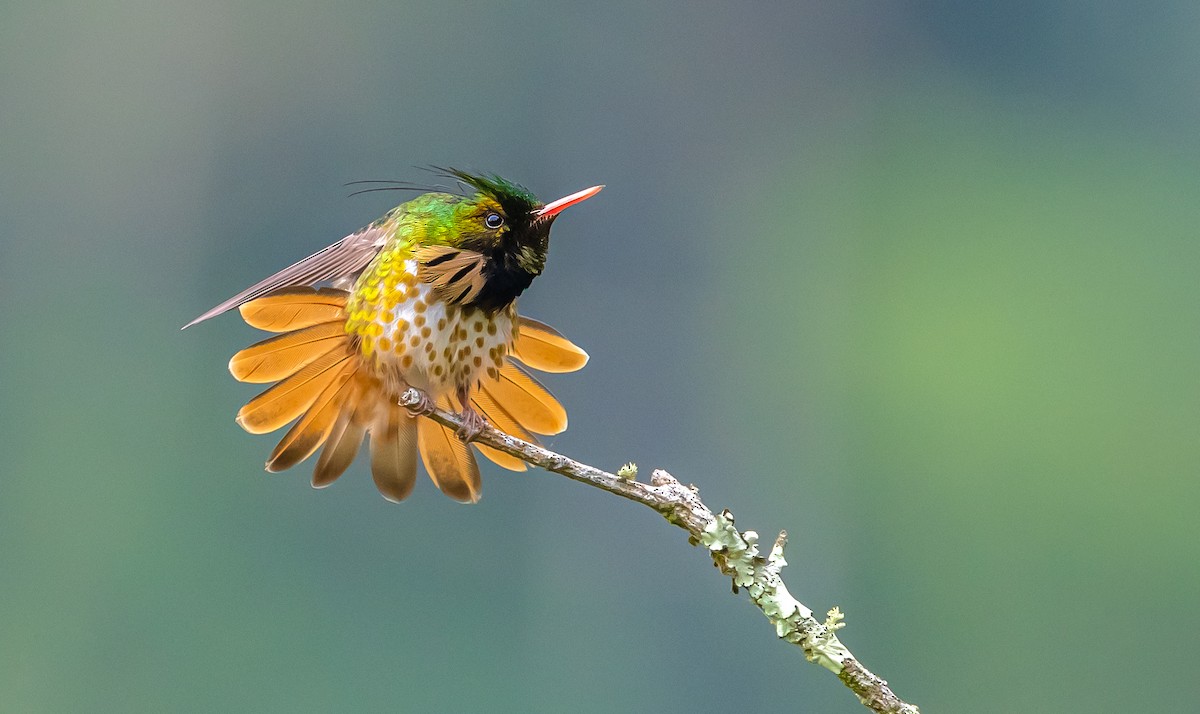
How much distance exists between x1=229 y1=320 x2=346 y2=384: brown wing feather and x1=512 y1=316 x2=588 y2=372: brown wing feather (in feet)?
0.70

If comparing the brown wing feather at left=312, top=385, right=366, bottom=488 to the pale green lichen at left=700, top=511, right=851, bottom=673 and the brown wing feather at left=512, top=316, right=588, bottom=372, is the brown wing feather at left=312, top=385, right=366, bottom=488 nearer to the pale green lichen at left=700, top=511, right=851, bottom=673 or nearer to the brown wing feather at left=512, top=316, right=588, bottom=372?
the brown wing feather at left=512, top=316, right=588, bottom=372

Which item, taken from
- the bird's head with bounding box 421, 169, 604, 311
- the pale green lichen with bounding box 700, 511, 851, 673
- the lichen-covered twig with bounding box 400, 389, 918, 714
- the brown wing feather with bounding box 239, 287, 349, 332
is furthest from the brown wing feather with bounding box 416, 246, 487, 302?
the pale green lichen with bounding box 700, 511, 851, 673

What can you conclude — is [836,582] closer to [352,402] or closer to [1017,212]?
[1017,212]

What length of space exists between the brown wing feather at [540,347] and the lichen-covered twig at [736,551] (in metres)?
0.44

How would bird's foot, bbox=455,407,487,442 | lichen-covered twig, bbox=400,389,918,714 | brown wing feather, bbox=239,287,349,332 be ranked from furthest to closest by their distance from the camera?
1. brown wing feather, bbox=239,287,349,332
2. bird's foot, bbox=455,407,487,442
3. lichen-covered twig, bbox=400,389,918,714

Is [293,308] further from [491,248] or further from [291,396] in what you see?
[491,248]

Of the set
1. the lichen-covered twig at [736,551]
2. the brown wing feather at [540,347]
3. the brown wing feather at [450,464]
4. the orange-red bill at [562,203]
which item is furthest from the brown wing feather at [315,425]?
the lichen-covered twig at [736,551]

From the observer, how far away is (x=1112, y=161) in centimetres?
368

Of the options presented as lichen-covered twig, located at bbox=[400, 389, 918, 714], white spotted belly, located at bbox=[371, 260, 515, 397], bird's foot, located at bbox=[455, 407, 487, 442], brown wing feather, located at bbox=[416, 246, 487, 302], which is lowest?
lichen-covered twig, located at bbox=[400, 389, 918, 714]

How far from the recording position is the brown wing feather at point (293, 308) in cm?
133

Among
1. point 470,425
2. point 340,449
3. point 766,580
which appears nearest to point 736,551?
point 766,580

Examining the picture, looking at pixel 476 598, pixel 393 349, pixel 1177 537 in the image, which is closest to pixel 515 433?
pixel 393 349

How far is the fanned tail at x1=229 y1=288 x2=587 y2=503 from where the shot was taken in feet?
4.75

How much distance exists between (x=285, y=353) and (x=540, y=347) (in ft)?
0.97
